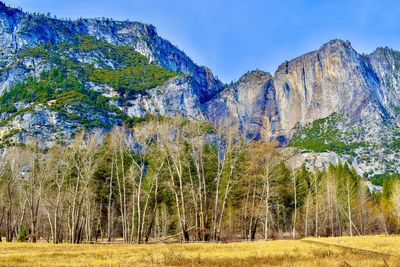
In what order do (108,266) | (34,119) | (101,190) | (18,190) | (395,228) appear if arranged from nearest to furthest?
(108,266) → (101,190) → (18,190) → (395,228) → (34,119)

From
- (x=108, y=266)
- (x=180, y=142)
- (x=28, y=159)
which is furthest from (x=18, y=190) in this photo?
(x=108, y=266)

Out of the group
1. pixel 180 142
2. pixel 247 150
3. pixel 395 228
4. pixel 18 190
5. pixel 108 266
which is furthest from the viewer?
pixel 395 228

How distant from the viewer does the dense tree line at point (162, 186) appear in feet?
156

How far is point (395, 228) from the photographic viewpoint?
92812 millimetres

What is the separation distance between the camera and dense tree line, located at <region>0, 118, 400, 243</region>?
156 feet

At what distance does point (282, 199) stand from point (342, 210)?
1851 centimetres

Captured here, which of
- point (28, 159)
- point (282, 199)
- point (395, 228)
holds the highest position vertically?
point (28, 159)

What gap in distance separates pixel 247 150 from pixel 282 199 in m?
19.8

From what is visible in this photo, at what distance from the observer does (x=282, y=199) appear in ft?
225

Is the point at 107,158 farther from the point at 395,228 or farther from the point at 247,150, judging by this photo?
the point at 395,228

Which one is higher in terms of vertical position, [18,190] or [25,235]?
[18,190]

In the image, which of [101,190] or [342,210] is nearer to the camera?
[101,190]

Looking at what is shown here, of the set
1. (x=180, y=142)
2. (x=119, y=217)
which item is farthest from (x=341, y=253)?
(x=119, y=217)

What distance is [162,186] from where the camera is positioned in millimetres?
57250
